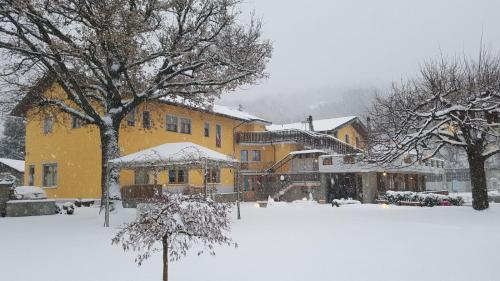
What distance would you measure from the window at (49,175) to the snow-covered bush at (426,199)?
2452cm

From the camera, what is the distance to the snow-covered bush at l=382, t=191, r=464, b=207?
91.1 feet

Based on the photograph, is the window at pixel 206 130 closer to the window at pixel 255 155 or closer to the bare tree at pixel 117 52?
the window at pixel 255 155

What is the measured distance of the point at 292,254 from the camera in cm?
1014

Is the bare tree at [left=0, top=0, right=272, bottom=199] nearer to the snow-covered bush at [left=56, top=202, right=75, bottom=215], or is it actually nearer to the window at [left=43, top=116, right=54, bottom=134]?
the snow-covered bush at [left=56, top=202, right=75, bottom=215]

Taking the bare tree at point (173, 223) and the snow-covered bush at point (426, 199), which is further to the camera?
the snow-covered bush at point (426, 199)

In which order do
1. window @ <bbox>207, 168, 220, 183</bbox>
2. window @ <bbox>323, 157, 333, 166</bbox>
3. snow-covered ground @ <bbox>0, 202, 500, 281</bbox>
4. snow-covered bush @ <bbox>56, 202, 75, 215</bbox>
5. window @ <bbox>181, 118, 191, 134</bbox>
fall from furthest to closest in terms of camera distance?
window @ <bbox>207, 168, 220, 183</bbox>, window @ <bbox>181, 118, 191, 134</bbox>, window @ <bbox>323, 157, 333, 166</bbox>, snow-covered bush @ <bbox>56, 202, 75, 215</bbox>, snow-covered ground @ <bbox>0, 202, 500, 281</bbox>

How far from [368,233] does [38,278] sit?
9.93 metres

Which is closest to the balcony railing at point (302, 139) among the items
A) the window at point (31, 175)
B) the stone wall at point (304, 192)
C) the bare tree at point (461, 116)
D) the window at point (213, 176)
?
the stone wall at point (304, 192)

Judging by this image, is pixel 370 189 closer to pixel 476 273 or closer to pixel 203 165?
pixel 203 165

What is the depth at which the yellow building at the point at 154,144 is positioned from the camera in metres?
29.0

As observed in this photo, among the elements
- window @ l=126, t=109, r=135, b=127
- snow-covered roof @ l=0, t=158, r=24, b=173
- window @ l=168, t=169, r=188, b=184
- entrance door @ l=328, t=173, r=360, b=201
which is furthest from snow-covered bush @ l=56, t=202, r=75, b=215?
entrance door @ l=328, t=173, r=360, b=201

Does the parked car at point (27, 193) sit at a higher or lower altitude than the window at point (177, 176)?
lower

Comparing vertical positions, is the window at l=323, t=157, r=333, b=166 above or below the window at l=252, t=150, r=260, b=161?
below

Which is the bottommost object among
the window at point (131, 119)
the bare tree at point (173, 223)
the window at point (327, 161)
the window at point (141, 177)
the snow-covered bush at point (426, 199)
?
the snow-covered bush at point (426, 199)
